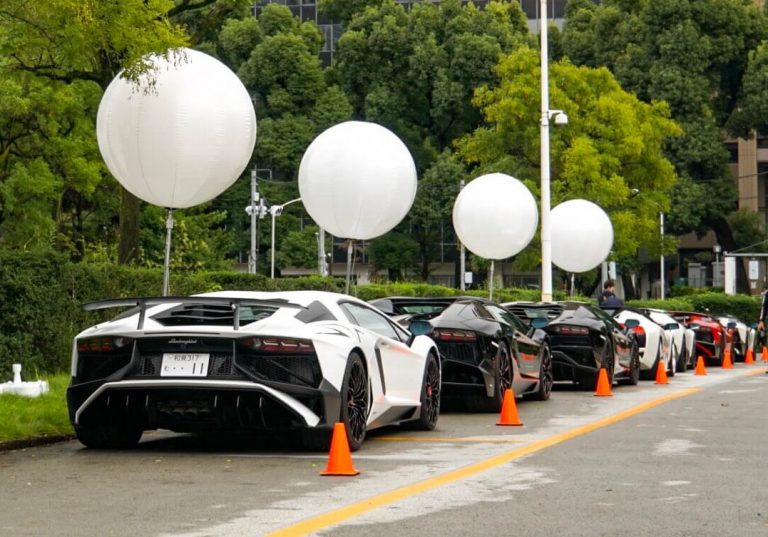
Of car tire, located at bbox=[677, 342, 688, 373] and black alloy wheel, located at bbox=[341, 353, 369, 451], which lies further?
car tire, located at bbox=[677, 342, 688, 373]

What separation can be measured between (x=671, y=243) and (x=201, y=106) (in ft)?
151

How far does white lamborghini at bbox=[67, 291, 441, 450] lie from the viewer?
10.9 meters

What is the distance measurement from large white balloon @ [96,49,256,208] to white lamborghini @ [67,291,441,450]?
4.46 meters

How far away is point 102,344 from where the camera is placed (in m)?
11.2

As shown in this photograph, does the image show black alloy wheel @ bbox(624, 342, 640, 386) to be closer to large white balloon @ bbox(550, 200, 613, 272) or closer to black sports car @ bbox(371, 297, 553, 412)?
black sports car @ bbox(371, 297, 553, 412)

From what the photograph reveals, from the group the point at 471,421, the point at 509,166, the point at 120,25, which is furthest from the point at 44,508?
the point at 509,166

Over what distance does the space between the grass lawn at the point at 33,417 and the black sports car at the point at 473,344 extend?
155 inches

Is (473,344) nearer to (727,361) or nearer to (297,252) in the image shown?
(727,361)

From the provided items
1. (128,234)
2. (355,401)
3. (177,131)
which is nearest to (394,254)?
(128,234)

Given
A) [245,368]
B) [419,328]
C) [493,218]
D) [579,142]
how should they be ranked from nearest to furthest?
1. [245,368]
2. [419,328]
3. [493,218]
4. [579,142]

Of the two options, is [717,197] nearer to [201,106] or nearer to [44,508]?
[201,106]

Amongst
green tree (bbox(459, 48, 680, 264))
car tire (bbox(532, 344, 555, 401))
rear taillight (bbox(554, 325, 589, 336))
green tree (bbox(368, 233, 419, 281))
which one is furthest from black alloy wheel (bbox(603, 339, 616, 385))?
green tree (bbox(368, 233, 419, 281))

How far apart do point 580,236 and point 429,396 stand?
2104cm

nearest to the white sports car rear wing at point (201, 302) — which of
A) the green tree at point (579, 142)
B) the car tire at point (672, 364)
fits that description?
the car tire at point (672, 364)
